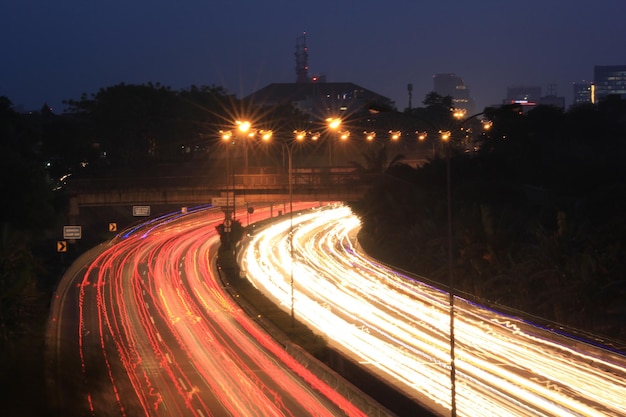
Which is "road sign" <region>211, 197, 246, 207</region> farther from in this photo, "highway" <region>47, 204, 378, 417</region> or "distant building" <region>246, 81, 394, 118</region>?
"distant building" <region>246, 81, 394, 118</region>

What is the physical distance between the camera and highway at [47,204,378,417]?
842 cm

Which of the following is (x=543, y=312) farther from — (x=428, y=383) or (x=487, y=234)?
(x=428, y=383)

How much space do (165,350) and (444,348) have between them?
32.8ft

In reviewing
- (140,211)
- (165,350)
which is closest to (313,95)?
(140,211)

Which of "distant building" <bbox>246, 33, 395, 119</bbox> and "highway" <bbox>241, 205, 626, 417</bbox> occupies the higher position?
"distant building" <bbox>246, 33, 395, 119</bbox>

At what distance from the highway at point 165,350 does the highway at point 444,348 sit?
283 centimetres

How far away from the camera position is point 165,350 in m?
26.9

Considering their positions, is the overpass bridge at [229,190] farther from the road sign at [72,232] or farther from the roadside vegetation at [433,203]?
the road sign at [72,232]

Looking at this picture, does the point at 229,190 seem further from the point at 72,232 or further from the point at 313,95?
the point at 313,95

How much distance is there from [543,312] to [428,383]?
1154cm

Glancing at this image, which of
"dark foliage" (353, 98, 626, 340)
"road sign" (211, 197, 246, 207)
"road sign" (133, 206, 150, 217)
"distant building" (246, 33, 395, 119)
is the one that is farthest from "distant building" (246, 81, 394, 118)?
"road sign" (211, 197, 246, 207)

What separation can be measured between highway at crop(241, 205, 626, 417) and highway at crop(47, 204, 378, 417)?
2.83 m

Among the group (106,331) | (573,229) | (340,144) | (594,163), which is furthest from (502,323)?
(340,144)

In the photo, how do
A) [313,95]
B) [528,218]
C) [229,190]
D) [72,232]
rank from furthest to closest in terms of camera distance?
[313,95] < [229,190] < [72,232] < [528,218]
